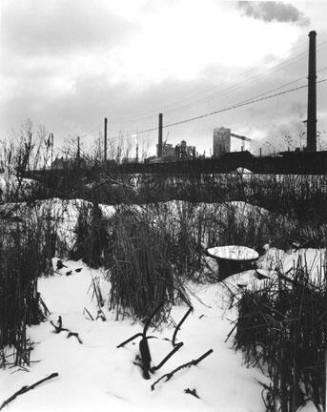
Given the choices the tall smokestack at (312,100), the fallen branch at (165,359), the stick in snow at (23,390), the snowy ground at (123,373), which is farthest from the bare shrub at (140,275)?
the tall smokestack at (312,100)

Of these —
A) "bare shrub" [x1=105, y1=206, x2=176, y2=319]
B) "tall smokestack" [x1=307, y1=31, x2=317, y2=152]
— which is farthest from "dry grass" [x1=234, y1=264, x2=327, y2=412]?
"tall smokestack" [x1=307, y1=31, x2=317, y2=152]

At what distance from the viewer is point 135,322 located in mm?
2584

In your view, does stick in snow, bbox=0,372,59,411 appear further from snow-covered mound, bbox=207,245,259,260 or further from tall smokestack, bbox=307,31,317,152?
tall smokestack, bbox=307,31,317,152

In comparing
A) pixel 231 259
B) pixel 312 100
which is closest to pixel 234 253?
pixel 231 259

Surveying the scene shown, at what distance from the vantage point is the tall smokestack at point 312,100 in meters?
13.0

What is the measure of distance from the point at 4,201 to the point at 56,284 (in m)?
2.60

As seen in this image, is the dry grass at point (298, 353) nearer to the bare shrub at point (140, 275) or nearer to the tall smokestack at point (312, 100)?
the bare shrub at point (140, 275)

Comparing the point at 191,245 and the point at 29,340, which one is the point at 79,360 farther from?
the point at 191,245

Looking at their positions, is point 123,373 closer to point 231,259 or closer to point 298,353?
point 298,353

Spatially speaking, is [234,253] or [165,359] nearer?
[165,359]

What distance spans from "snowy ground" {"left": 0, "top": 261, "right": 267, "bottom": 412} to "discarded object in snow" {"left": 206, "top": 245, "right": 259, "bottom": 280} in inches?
32.0

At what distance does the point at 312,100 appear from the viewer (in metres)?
13.3

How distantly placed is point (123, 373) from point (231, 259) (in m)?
1.76

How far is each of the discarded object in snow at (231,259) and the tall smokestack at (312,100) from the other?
409 inches
